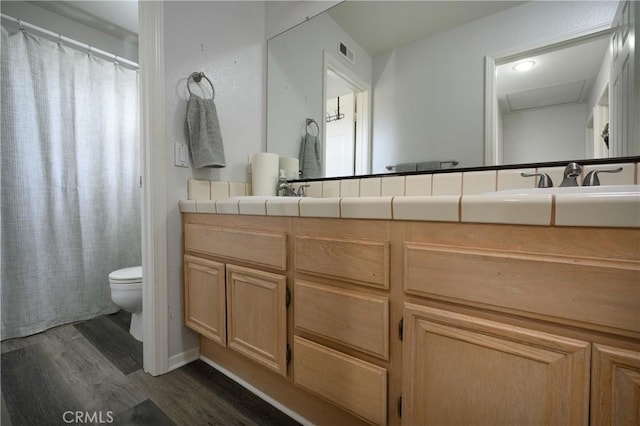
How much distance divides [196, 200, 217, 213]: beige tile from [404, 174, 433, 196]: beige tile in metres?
0.85

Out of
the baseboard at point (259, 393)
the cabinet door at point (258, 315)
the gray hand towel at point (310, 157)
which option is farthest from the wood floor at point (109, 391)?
the gray hand towel at point (310, 157)

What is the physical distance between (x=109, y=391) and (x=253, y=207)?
1.03m

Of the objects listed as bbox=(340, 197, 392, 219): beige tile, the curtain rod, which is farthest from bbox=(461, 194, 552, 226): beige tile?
the curtain rod

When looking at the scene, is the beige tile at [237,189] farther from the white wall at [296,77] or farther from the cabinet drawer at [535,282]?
the cabinet drawer at [535,282]

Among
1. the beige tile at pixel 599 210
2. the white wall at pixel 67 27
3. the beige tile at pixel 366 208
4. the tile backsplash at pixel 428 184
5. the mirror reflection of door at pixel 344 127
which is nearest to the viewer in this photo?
the beige tile at pixel 599 210

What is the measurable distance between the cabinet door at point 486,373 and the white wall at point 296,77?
129 centimetres

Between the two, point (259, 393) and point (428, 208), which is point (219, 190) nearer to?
point (259, 393)

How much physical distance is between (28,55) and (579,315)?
2.81m

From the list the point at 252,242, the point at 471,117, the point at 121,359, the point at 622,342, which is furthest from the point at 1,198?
the point at 622,342

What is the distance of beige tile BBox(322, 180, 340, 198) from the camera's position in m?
1.48

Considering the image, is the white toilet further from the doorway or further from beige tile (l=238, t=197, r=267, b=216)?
the doorway

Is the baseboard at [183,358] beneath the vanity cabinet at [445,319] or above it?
beneath

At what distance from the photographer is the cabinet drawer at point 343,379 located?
2.55 ft

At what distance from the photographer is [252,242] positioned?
1.09m
